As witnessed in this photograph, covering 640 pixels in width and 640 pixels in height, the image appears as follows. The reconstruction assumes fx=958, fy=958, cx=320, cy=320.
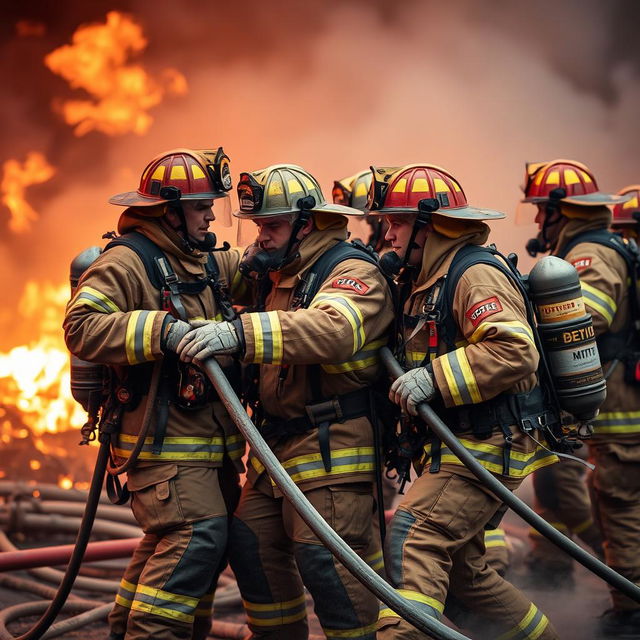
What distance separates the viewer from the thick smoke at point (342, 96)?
8828 mm

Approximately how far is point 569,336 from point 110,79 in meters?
6.15

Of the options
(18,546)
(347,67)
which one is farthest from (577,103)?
(18,546)

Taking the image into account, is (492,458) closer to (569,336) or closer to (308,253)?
(569,336)

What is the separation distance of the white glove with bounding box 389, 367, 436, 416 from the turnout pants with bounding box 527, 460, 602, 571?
2925mm

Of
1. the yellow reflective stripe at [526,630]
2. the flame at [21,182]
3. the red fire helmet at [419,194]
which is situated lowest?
the yellow reflective stripe at [526,630]

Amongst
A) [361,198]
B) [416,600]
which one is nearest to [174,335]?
[416,600]

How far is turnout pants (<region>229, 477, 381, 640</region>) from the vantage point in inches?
160

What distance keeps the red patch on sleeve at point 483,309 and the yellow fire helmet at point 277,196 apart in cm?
83

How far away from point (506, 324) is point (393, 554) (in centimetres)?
103

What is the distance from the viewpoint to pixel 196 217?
14.6 ft

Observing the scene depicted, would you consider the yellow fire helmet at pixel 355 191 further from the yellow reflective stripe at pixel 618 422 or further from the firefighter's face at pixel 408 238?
the yellow reflective stripe at pixel 618 422

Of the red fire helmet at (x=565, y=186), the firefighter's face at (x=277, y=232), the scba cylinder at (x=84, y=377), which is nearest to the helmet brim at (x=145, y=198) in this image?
the firefighter's face at (x=277, y=232)

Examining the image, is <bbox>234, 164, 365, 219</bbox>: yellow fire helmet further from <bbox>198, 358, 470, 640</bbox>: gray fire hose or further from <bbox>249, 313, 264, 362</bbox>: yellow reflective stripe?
<bbox>198, 358, 470, 640</bbox>: gray fire hose

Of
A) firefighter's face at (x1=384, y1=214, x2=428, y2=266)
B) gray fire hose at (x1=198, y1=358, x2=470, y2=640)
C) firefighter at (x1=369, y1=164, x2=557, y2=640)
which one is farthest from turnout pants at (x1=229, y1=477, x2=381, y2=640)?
firefighter's face at (x1=384, y1=214, x2=428, y2=266)
